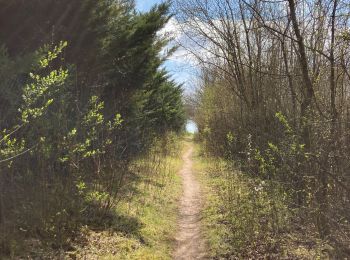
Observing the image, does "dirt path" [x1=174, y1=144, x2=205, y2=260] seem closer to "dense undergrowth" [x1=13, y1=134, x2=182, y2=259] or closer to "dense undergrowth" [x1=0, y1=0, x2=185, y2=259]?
"dense undergrowth" [x1=13, y1=134, x2=182, y2=259]

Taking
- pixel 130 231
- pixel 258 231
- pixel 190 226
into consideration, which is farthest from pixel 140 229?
pixel 258 231

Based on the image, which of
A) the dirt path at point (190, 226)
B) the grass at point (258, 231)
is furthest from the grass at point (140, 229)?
the grass at point (258, 231)

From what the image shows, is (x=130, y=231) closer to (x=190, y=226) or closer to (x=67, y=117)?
(x=190, y=226)

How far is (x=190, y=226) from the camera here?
9180mm

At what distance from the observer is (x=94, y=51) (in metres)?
9.77

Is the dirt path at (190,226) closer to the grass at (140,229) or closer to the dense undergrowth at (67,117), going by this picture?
the grass at (140,229)

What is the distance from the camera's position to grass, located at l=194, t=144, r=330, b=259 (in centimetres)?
685

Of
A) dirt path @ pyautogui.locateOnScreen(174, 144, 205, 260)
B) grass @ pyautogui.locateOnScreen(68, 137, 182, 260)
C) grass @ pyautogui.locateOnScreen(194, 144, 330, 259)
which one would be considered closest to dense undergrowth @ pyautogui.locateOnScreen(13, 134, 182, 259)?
grass @ pyautogui.locateOnScreen(68, 137, 182, 260)

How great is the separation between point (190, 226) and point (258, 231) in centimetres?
191

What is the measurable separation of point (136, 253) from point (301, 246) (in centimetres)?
271

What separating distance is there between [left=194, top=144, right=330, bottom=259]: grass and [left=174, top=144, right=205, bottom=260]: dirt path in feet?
0.65

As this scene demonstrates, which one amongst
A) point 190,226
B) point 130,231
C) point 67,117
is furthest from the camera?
point 190,226

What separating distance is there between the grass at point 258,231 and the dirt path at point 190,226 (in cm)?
20

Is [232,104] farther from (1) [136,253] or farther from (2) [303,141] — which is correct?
(1) [136,253]
